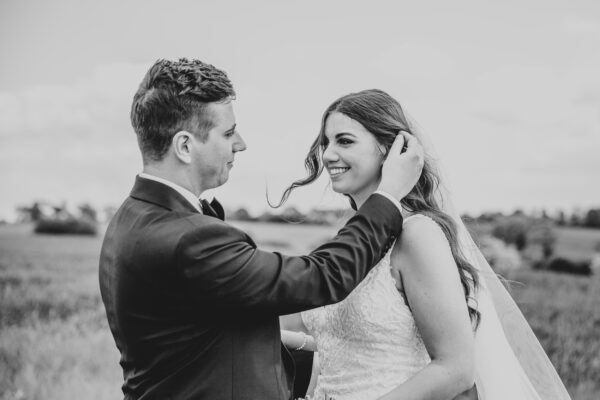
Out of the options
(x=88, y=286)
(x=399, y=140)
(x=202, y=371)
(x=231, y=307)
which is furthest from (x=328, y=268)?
(x=88, y=286)

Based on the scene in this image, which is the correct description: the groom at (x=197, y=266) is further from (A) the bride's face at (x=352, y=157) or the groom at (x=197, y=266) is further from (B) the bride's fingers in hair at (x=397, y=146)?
(A) the bride's face at (x=352, y=157)

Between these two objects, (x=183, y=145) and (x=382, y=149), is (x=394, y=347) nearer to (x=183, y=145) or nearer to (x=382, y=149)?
(x=382, y=149)

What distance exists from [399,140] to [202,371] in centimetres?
147

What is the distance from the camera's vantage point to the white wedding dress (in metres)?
3.17

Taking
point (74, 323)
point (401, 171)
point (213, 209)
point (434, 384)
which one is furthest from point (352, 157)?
point (74, 323)

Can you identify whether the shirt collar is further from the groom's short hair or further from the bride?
the bride

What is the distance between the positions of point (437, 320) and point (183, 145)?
1.42 meters

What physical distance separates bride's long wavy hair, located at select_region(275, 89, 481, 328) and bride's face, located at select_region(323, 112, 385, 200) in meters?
0.05

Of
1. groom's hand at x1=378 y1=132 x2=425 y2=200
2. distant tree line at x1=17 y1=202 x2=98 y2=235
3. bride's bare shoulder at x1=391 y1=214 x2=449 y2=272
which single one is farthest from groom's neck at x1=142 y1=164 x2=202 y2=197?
distant tree line at x1=17 y1=202 x2=98 y2=235

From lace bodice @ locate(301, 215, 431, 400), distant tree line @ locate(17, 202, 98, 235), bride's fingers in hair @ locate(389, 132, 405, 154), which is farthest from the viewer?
distant tree line @ locate(17, 202, 98, 235)

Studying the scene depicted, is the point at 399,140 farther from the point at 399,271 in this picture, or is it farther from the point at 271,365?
the point at 271,365

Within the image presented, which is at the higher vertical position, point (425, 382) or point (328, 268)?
point (328, 268)

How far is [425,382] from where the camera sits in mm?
2768

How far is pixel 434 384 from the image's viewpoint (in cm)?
277
